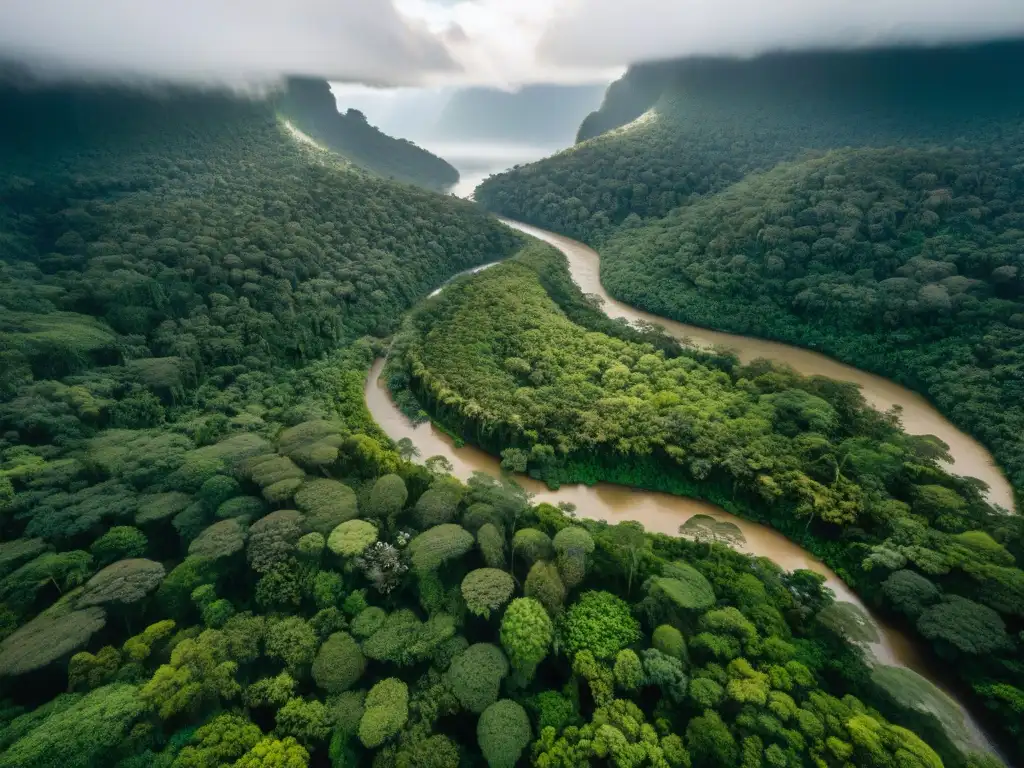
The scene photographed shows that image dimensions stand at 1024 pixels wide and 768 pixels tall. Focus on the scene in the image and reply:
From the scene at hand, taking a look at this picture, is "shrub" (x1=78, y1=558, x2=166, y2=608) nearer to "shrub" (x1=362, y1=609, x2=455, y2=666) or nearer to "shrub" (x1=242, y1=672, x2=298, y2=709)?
"shrub" (x1=242, y1=672, x2=298, y2=709)

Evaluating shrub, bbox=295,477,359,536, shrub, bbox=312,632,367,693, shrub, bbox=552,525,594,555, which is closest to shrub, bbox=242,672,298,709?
shrub, bbox=312,632,367,693

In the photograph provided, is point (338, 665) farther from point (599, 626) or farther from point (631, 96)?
point (631, 96)

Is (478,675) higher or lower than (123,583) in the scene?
higher

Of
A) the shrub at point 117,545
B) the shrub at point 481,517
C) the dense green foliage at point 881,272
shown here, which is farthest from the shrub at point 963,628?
the shrub at point 117,545

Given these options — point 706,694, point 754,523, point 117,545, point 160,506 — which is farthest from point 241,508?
point 754,523

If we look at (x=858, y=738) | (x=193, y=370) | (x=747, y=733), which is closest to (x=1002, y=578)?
(x=858, y=738)

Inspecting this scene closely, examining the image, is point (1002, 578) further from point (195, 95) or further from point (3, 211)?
point (195, 95)

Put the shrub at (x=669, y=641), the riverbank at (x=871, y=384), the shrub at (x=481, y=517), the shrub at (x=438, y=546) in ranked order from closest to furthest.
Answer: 1. the shrub at (x=669, y=641)
2. the shrub at (x=438, y=546)
3. the shrub at (x=481, y=517)
4. the riverbank at (x=871, y=384)

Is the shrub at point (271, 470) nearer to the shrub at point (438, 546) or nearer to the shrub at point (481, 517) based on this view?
the shrub at point (438, 546)
